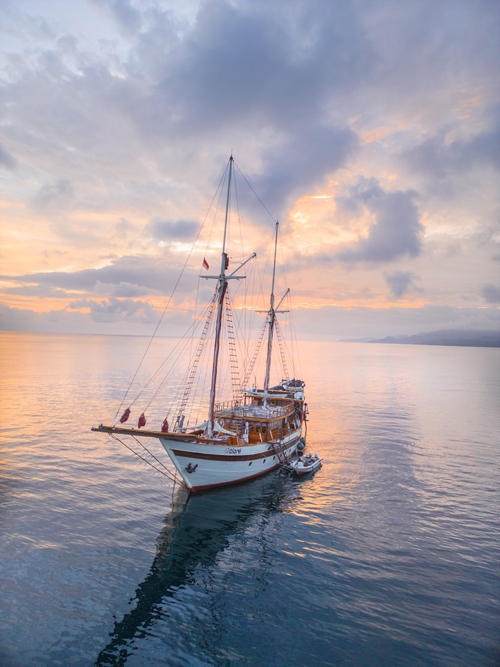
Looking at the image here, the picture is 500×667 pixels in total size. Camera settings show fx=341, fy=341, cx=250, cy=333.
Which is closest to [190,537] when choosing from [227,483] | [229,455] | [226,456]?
[226,456]

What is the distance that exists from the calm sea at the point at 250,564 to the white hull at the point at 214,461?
127cm

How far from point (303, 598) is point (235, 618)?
3713 mm

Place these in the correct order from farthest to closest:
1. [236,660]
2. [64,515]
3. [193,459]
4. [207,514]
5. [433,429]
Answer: [433,429] < [193,459] < [207,514] < [64,515] < [236,660]

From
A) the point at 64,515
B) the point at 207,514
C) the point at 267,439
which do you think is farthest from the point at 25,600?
the point at 267,439

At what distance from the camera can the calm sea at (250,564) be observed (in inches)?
571

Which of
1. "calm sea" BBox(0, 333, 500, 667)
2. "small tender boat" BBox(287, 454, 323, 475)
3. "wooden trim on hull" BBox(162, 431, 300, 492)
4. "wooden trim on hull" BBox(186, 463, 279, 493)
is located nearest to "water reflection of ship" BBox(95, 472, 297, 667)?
"calm sea" BBox(0, 333, 500, 667)

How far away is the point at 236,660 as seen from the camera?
1378 cm

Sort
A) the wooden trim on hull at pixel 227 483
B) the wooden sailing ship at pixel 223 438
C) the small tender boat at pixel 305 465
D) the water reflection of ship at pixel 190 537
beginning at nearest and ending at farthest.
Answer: the water reflection of ship at pixel 190 537 → the wooden sailing ship at pixel 223 438 → the wooden trim on hull at pixel 227 483 → the small tender boat at pixel 305 465

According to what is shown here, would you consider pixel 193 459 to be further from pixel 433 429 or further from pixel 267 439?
pixel 433 429

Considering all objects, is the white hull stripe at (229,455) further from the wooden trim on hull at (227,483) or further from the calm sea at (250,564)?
the calm sea at (250,564)

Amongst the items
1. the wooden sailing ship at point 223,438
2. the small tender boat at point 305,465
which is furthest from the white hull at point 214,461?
→ the small tender boat at point 305,465

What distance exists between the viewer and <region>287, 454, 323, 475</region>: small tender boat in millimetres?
35500

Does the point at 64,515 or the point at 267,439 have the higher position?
the point at 267,439

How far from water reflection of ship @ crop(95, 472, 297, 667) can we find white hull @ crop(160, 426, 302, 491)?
3.46 feet
